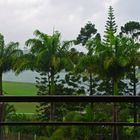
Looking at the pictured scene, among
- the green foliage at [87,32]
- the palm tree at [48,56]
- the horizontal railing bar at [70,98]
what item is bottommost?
the horizontal railing bar at [70,98]

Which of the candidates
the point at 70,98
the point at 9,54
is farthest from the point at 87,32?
the point at 70,98

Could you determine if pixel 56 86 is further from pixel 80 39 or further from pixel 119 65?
pixel 80 39

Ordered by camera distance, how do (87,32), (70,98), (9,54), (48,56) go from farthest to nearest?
(87,32) → (9,54) → (48,56) → (70,98)

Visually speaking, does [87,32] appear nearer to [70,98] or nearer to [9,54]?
[9,54]

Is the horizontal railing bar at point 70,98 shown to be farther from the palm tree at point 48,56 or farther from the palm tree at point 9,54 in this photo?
the palm tree at point 9,54

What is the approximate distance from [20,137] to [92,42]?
679cm

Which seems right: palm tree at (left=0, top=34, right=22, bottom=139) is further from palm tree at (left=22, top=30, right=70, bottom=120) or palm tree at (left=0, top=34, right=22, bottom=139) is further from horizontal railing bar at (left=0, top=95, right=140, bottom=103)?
horizontal railing bar at (left=0, top=95, right=140, bottom=103)

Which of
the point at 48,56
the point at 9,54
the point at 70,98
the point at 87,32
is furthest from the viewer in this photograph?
the point at 87,32

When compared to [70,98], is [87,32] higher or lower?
higher

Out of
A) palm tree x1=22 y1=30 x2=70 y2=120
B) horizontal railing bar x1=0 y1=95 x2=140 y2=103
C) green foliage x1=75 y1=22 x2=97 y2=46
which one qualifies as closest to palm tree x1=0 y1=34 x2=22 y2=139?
palm tree x1=22 y1=30 x2=70 y2=120

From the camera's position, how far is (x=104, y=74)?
2344 cm

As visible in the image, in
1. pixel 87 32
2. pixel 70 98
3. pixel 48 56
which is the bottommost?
pixel 70 98

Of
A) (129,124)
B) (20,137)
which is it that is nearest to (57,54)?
(20,137)

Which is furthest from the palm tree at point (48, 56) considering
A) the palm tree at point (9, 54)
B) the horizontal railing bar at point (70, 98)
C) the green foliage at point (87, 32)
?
the horizontal railing bar at point (70, 98)
